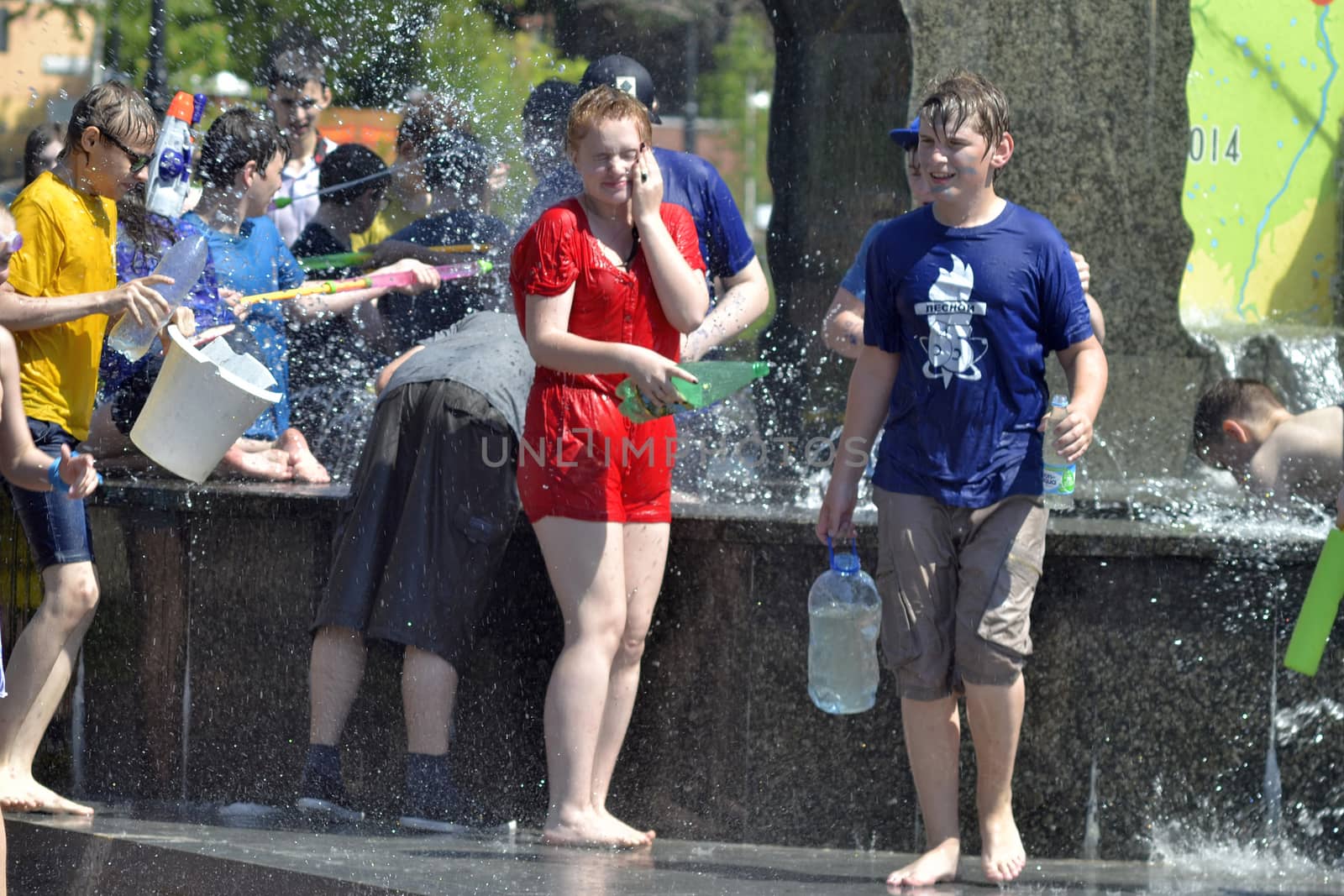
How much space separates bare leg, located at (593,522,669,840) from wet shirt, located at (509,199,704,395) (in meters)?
0.40

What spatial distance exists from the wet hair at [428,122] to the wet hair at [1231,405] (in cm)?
321

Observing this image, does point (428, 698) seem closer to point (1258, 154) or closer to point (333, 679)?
point (333, 679)

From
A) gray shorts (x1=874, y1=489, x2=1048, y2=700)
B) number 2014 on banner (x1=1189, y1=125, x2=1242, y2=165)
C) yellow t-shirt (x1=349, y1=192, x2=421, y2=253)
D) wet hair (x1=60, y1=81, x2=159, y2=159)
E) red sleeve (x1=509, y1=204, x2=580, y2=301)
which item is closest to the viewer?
gray shorts (x1=874, y1=489, x2=1048, y2=700)

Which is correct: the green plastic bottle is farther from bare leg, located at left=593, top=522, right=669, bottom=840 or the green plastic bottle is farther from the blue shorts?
the blue shorts

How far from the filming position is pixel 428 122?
288 inches

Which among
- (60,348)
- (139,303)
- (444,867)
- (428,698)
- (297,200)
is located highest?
(297,200)

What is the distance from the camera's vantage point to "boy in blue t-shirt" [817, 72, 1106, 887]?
169 inches

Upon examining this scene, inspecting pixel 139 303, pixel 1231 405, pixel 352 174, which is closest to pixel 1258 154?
pixel 1231 405

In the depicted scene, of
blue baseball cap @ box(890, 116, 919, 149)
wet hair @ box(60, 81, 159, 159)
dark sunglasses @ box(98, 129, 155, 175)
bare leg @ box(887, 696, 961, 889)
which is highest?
wet hair @ box(60, 81, 159, 159)

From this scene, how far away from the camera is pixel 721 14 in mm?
28703

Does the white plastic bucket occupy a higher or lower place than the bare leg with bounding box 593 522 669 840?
higher

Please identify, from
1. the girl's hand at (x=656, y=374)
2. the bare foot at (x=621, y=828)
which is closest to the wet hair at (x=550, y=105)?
the girl's hand at (x=656, y=374)

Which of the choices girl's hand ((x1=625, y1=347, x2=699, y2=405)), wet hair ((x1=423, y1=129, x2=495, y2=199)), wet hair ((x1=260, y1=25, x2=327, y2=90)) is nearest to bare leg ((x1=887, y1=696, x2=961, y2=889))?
girl's hand ((x1=625, y1=347, x2=699, y2=405))

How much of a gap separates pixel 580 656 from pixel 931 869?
3.32ft
